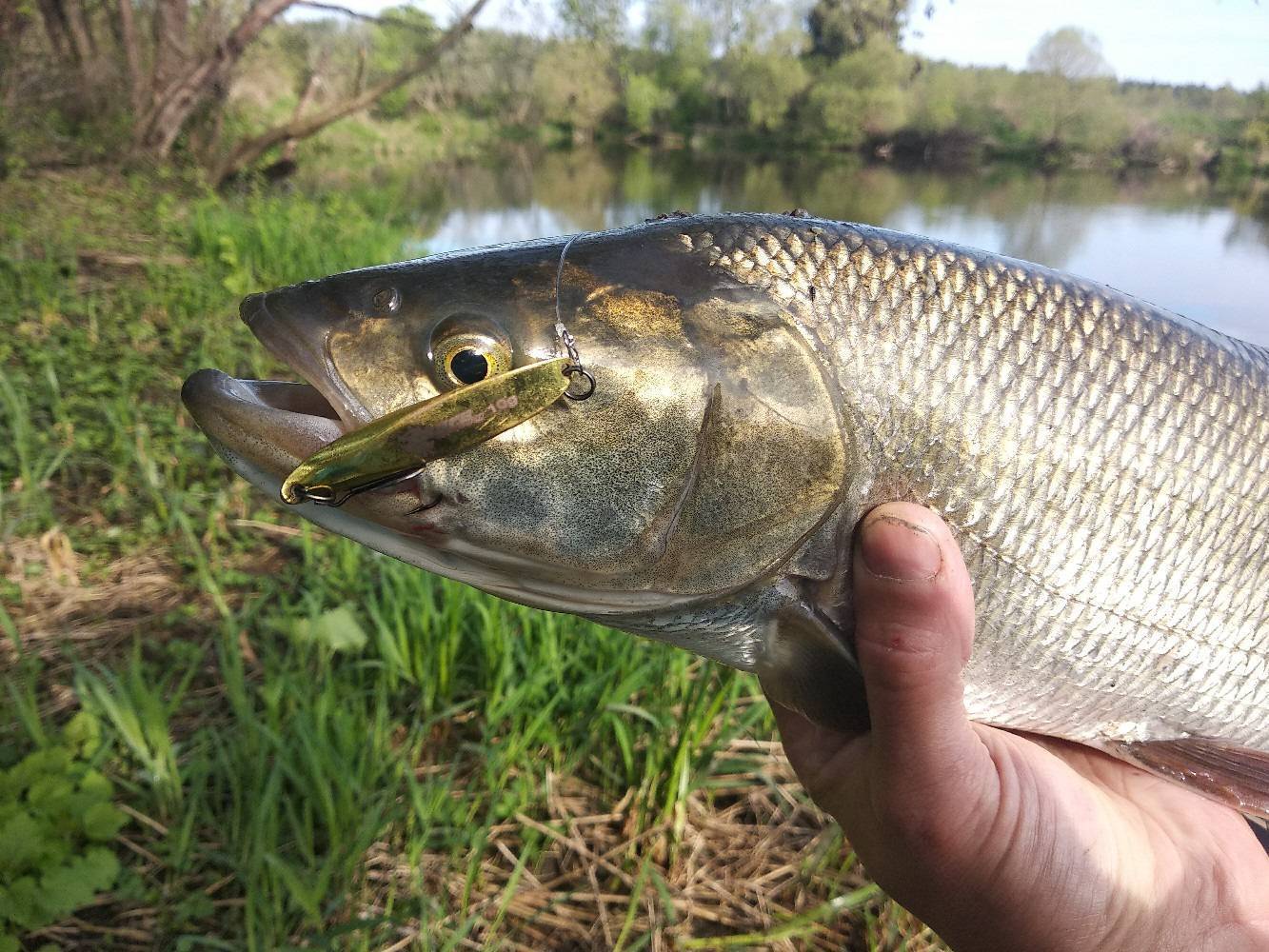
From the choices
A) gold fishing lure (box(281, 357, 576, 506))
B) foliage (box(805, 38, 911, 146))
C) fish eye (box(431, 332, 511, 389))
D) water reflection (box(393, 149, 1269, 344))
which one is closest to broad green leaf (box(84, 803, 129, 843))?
gold fishing lure (box(281, 357, 576, 506))

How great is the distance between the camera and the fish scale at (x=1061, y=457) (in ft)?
4.85

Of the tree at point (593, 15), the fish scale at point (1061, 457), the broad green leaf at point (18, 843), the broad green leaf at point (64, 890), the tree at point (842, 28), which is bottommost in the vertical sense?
the broad green leaf at point (64, 890)

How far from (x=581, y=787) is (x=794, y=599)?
1.56 meters

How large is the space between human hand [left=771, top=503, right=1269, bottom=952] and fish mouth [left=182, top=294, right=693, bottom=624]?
0.49 m

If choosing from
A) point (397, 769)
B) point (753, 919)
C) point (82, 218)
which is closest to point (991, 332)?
point (753, 919)

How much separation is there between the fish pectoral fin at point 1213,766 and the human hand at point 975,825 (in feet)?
0.42

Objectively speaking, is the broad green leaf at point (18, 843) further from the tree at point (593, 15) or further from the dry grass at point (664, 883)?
the tree at point (593, 15)

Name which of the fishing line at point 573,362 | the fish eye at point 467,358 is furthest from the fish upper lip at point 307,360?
the fishing line at point 573,362

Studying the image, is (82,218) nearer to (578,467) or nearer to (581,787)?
(581,787)

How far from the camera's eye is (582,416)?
1250mm

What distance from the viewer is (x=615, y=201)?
20.7 m

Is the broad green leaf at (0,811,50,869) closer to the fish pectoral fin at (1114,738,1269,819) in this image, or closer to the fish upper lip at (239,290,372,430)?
the fish upper lip at (239,290,372,430)

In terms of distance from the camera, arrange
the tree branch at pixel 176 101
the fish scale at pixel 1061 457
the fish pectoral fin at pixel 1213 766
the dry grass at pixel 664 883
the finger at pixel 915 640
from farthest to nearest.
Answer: the tree branch at pixel 176 101 → the dry grass at pixel 664 883 → the fish pectoral fin at pixel 1213 766 → the fish scale at pixel 1061 457 → the finger at pixel 915 640

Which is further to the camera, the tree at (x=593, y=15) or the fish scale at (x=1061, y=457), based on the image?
the tree at (x=593, y=15)
